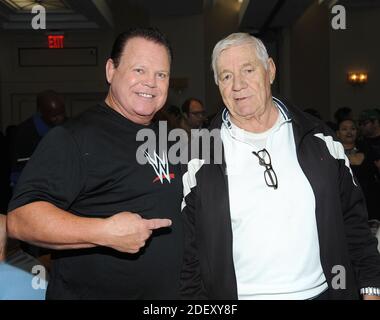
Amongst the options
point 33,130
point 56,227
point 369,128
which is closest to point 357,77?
point 369,128

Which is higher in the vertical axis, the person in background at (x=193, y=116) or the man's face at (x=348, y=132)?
the person in background at (x=193, y=116)

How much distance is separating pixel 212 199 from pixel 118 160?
1.13 feet

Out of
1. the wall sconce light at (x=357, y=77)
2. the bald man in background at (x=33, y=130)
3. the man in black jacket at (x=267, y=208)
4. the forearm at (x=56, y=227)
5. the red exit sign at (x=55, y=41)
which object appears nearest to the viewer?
the forearm at (x=56, y=227)

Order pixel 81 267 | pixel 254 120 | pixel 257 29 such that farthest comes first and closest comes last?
1. pixel 257 29
2. pixel 254 120
3. pixel 81 267

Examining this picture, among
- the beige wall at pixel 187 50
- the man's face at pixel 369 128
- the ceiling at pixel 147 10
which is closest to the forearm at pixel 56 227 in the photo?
the man's face at pixel 369 128

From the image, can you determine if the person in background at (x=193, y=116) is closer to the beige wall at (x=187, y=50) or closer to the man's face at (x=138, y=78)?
the man's face at (x=138, y=78)

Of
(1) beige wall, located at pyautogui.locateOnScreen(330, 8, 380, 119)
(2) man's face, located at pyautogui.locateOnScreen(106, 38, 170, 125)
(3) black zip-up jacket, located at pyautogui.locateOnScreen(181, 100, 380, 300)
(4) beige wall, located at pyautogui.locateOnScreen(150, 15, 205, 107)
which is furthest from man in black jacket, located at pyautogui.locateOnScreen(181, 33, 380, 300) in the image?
A: (1) beige wall, located at pyautogui.locateOnScreen(330, 8, 380, 119)

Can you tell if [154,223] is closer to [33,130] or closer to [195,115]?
[33,130]

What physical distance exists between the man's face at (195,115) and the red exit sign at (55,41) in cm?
527

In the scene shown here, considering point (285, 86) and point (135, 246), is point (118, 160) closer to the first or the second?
point (135, 246)

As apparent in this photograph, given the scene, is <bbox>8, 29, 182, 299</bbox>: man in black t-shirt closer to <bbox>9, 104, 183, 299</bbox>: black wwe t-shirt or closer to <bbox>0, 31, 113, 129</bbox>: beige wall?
<bbox>9, 104, 183, 299</bbox>: black wwe t-shirt

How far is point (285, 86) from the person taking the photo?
906 centimetres

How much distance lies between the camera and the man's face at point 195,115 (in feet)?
14.9
